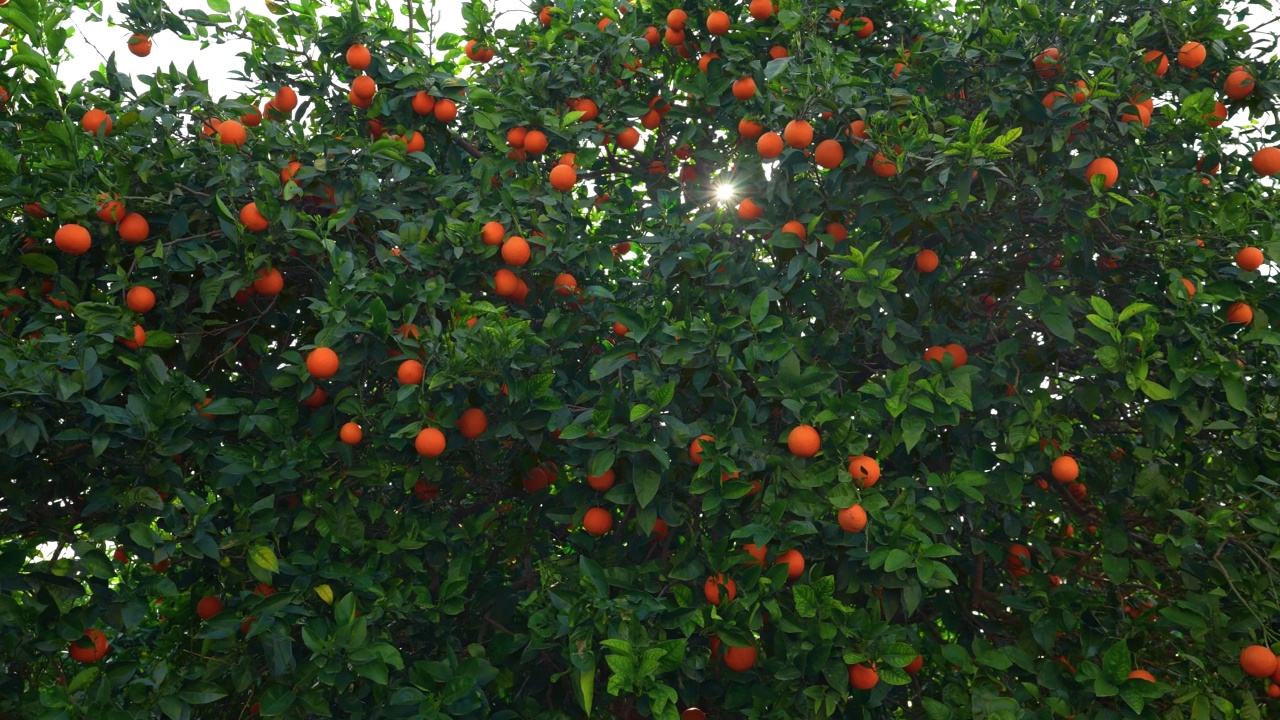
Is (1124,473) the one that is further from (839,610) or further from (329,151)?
(329,151)

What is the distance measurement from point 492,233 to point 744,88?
3.52 ft

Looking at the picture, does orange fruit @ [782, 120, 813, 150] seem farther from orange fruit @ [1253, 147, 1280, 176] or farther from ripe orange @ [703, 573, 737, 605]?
orange fruit @ [1253, 147, 1280, 176]

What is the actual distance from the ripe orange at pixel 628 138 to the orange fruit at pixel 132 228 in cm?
173

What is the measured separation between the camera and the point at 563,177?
353 centimetres

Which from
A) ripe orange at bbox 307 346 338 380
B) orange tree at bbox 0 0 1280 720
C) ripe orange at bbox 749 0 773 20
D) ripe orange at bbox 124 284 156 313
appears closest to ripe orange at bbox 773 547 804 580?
orange tree at bbox 0 0 1280 720

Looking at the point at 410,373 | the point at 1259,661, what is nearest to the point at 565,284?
the point at 410,373

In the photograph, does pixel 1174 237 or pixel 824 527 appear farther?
pixel 1174 237

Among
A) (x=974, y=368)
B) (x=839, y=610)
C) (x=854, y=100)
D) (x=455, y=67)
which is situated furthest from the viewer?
(x=455, y=67)

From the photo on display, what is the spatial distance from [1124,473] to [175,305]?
3.13m

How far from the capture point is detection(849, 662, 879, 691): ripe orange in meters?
2.92

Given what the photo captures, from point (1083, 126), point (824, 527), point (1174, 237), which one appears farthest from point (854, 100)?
point (824, 527)

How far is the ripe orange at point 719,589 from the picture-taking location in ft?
9.77

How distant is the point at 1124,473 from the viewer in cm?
330

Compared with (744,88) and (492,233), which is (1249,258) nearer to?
(744,88)
